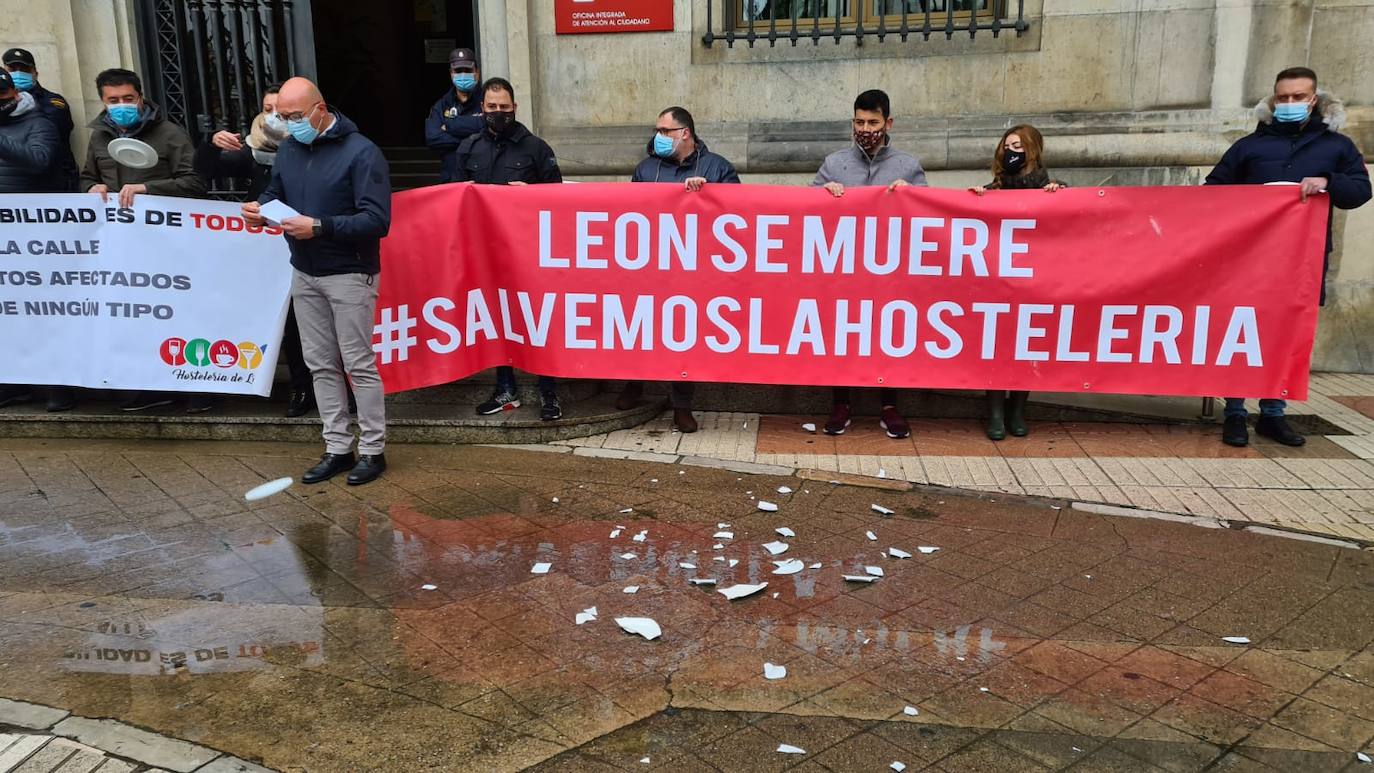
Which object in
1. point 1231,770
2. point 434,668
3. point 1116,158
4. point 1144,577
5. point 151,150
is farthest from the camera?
point 1116,158

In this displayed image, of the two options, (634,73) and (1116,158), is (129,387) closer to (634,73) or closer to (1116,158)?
(634,73)

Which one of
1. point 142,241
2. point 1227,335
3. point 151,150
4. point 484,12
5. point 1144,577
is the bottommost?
point 1144,577

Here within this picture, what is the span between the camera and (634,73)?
8.73 meters

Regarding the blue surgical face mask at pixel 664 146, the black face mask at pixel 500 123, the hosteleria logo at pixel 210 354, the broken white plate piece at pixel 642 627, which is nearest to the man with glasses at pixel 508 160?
the black face mask at pixel 500 123

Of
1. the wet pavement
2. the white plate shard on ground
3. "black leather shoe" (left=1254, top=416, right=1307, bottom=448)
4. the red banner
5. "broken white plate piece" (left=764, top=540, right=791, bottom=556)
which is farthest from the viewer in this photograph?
"black leather shoe" (left=1254, top=416, right=1307, bottom=448)

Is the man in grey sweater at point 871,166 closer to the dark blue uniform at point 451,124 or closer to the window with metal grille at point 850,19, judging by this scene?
the window with metal grille at point 850,19

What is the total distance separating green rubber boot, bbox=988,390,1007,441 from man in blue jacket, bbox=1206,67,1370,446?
4.21ft

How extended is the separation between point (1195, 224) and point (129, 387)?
636 cm

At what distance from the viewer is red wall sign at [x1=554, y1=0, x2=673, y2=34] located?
28.0ft

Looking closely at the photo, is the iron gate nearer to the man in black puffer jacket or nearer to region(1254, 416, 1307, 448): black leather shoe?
the man in black puffer jacket

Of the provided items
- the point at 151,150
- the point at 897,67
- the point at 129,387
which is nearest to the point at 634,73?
the point at 897,67

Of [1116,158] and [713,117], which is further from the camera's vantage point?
[713,117]

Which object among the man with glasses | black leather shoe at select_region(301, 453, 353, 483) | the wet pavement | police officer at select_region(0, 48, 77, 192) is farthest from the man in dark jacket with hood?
police officer at select_region(0, 48, 77, 192)

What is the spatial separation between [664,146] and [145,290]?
3239mm
